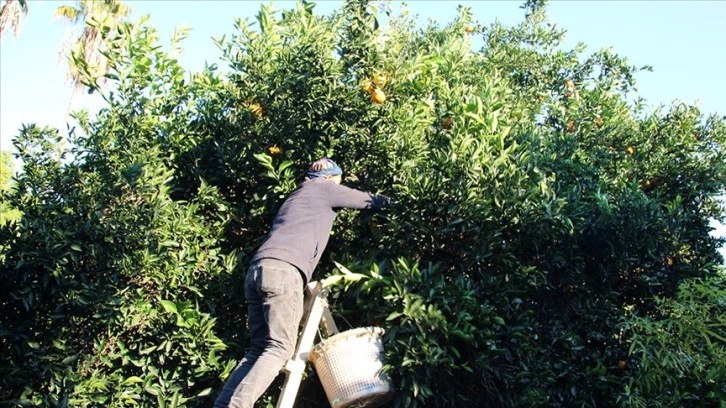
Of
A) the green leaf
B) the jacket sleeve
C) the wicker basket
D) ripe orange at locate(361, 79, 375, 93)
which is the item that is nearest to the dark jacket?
the jacket sleeve

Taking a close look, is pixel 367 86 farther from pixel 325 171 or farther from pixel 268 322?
pixel 268 322

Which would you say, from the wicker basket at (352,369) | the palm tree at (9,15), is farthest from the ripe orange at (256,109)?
the palm tree at (9,15)

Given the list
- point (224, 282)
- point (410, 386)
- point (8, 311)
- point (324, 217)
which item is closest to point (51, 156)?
point (8, 311)

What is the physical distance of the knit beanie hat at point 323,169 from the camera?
438 cm

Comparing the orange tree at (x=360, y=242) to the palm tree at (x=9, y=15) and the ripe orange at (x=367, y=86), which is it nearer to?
the ripe orange at (x=367, y=86)

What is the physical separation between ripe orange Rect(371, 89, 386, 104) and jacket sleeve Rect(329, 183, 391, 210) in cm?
63

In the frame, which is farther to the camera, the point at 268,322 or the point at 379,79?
the point at 379,79

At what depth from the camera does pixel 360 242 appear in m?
4.79

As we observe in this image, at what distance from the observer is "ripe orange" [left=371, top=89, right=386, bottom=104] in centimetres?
457

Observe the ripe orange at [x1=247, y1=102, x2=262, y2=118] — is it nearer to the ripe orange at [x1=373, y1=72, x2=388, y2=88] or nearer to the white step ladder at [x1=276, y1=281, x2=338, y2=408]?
the ripe orange at [x1=373, y1=72, x2=388, y2=88]

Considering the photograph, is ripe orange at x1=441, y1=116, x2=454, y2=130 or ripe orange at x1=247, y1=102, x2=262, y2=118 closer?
ripe orange at x1=441, y1=116, x2=454, y2=130

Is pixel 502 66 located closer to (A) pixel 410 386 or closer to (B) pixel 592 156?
(B) pixel 592 156

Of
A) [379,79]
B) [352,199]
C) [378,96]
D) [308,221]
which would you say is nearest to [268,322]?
[308,221]

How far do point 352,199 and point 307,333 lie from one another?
2.69ft
